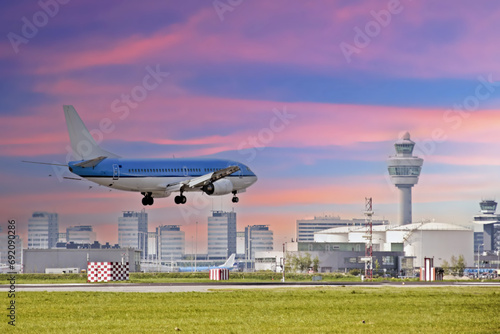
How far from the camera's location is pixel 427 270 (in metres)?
119

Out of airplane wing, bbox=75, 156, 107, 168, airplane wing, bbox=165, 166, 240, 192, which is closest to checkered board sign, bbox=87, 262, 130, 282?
airplane wing, bbox=75, 156, 107, 168

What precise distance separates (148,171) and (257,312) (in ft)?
196

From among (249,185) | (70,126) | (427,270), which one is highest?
(70,126)

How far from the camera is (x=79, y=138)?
10406 centimetres

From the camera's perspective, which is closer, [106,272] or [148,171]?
[106,272]

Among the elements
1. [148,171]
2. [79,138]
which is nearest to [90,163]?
[79,138]

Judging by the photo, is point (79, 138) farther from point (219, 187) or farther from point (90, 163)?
point (219, 187)

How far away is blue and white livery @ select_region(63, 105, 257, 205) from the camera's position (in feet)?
328

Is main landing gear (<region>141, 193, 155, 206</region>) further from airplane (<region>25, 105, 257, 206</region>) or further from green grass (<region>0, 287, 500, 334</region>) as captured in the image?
green grass (<region>0, 287, 500, 334</region>)

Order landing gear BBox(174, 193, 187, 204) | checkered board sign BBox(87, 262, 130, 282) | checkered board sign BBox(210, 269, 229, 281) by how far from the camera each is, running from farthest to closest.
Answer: checkered board sign BBox(210, 269, 229, 281), landing gear BBox(174, 193, 187, 204), checkered board sign BBox(87, 262, 130, 282)

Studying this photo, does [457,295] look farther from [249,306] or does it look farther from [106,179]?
[106,179]

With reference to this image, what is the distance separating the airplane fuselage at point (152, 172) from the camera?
328ft

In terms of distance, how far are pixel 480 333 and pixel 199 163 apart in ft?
240

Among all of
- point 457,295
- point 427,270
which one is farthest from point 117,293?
point 427,270
